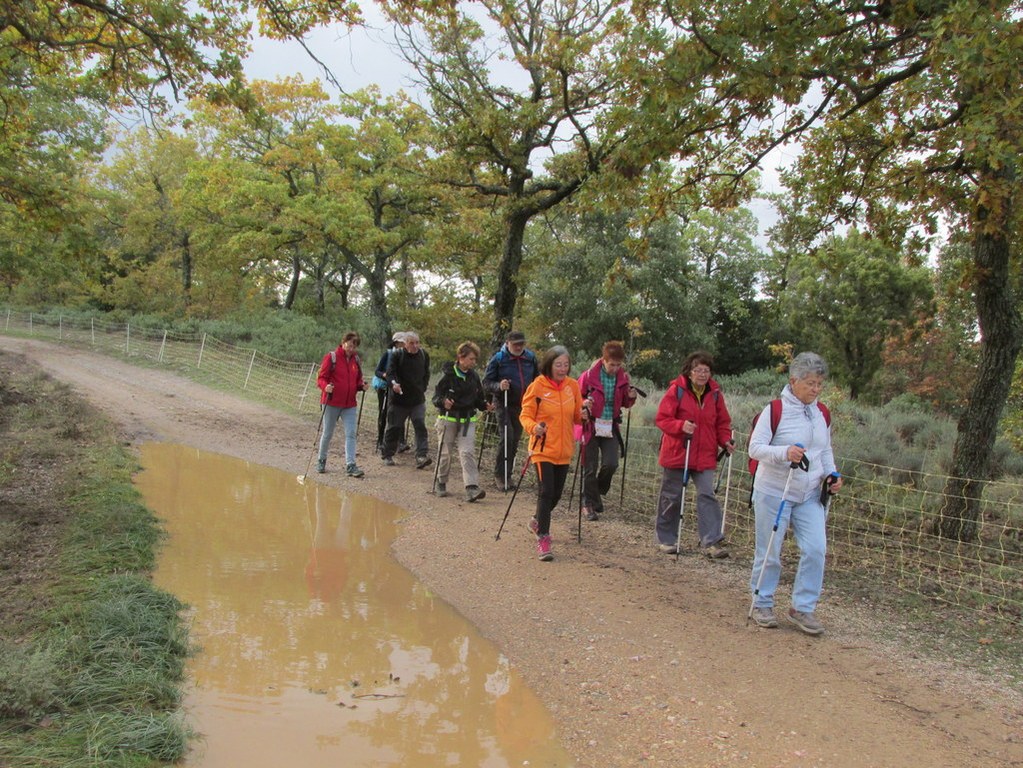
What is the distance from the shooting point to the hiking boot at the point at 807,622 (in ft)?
17.4

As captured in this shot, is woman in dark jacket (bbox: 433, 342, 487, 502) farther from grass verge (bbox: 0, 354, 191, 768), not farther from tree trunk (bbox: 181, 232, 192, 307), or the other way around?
tree trunk (bbox: 181, 232, 192, 307)

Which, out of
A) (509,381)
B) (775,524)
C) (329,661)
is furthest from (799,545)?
(509,381)

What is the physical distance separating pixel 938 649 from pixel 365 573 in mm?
4313

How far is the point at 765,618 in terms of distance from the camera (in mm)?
5445

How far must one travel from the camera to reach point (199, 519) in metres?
7.63

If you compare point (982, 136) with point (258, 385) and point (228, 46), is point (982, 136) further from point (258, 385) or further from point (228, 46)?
point (258, 385)

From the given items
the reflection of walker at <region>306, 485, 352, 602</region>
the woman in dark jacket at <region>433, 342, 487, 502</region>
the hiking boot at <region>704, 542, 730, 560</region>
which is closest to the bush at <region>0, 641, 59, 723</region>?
the reflection of walker at <region>306, 485, 352, 602</region>

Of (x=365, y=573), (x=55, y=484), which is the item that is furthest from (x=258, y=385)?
(x=365, y=573)

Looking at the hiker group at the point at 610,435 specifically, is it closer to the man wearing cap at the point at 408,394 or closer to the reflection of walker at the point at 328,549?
the man wearing cap at the point at 408,394

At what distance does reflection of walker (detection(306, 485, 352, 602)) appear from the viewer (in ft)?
19.6

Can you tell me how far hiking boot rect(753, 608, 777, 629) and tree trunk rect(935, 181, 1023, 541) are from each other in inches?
123

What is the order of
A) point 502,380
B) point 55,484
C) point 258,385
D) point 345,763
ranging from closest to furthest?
point 345,763 < point 55,484 < point 502,380 < point 258,385

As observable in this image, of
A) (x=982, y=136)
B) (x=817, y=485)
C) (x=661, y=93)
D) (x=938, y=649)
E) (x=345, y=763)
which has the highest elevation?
(x=661, y=93)

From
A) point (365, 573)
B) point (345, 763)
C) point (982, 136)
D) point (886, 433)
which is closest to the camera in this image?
point (345, 763)
